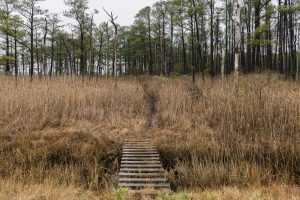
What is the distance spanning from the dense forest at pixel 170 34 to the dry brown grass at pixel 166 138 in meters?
2.73

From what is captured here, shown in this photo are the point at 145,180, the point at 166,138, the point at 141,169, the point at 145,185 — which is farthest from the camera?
the point at 166,138

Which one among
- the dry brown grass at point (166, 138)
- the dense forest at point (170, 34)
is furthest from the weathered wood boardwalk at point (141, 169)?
the dense forest at point (170, 34)

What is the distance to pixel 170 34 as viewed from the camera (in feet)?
100

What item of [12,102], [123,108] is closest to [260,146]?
[123,108]

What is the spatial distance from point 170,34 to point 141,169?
28.8 metres

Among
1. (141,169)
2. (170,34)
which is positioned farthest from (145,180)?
(170,34)

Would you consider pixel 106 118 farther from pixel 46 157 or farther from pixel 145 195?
pixel 145 195

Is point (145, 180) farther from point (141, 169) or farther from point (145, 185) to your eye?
point (141, 169)

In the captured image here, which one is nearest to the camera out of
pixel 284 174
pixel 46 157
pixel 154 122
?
pixel 284 174

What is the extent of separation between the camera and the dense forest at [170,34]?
17.7 meters

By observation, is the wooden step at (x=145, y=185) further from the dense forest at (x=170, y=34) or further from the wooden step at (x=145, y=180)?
the dense forest at (x=170, y=34)

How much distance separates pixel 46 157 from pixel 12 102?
117 inches

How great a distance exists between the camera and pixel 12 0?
63.8 feet

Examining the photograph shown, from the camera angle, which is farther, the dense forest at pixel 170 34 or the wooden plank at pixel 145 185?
the dense forest at pixel 170 34
